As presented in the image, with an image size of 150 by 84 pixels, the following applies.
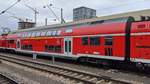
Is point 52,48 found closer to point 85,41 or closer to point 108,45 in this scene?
point 85,41

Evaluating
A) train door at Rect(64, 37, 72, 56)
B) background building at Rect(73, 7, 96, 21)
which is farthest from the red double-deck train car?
background building at Rect(73, 7, 96, 21)

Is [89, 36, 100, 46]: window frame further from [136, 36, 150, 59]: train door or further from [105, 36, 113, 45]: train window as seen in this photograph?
[136, 36, 150, 59]: train door

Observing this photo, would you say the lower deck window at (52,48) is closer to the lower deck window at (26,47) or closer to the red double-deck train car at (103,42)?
the red double-deck train car at (103,42)

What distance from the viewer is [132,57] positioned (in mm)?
13930

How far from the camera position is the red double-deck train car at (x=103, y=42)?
13.5 meters

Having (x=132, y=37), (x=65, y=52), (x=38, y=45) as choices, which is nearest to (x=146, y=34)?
(x=132, y=37)

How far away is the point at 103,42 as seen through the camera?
52.8 feet

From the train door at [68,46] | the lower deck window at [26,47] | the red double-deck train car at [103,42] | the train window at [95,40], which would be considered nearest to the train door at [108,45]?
the red double-deck train car at [103,42]

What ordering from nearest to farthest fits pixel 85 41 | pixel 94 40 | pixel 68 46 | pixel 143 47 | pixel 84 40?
pixel 143 47, pixel 94 40, pixel 85 41, pixel 84 40, pixel 68 46

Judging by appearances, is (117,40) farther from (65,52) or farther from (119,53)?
(65,52)

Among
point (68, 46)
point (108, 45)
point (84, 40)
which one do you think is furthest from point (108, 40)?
point (68, 46)

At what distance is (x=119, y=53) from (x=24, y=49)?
58.3 feet

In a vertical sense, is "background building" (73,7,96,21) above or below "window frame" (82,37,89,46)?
above

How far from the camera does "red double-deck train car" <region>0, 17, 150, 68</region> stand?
1353 cm
